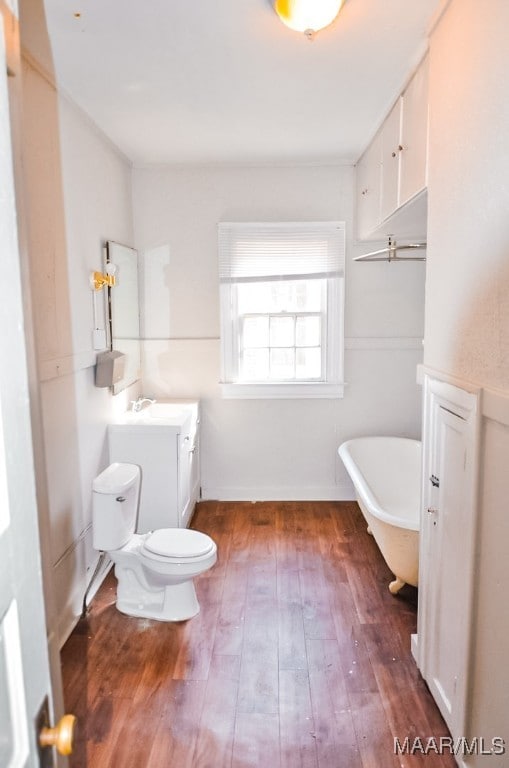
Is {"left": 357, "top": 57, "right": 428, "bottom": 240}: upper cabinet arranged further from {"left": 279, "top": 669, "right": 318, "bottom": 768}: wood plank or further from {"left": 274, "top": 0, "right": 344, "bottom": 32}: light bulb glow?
{"left": 279, "top": 669, "right": 318, "bottom": 768}: wood plank

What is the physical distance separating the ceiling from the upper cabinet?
11 cm

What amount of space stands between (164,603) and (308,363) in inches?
84.6

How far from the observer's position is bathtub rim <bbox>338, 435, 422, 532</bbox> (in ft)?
8.49

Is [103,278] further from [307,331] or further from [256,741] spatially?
[256,741]

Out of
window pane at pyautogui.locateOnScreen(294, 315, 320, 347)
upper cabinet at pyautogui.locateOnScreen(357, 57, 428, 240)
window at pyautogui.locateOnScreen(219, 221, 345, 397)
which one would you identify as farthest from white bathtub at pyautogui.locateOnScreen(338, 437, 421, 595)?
upper cabinet at pyautogui.locateOnScreen(357, 57, 428, 240)

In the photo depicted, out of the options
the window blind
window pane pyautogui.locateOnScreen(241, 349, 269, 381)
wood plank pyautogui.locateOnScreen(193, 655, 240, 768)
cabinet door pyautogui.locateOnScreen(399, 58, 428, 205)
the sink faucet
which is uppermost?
cabinet door pyautogui.locateOnScreen(399, 58, 428, 205)

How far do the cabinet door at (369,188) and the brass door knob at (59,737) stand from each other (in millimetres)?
3008

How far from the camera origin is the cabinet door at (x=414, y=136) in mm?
2188

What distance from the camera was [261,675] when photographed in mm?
2205

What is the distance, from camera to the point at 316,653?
235 centimetres

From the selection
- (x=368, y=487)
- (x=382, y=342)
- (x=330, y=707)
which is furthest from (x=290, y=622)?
(x=382, y=342)

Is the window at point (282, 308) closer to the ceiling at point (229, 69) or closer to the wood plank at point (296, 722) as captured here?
the ceiling at point (229, 69)

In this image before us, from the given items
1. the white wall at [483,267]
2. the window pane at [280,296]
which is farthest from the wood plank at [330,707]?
the window pane at [280,296]

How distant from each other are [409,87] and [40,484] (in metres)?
2.51
